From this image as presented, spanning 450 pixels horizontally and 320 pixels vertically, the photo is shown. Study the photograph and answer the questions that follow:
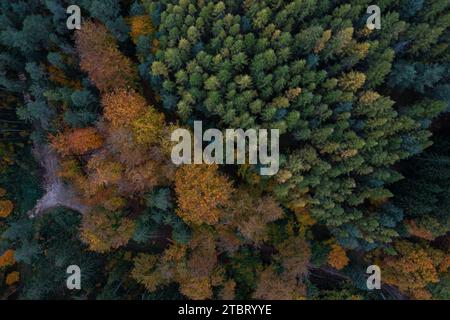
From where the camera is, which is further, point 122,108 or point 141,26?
point 141,26

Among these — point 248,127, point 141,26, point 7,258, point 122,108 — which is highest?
point 141,26

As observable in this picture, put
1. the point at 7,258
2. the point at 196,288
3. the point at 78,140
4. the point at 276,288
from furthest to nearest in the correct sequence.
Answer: the point at 7,258 → the point at 196,288 → the point at 276,288 → the point at 78,140

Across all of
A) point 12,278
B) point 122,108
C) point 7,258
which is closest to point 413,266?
point 122,108

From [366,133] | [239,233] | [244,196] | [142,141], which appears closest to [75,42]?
[142,141]

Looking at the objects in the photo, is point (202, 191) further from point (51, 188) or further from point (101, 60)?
point (51, 188)

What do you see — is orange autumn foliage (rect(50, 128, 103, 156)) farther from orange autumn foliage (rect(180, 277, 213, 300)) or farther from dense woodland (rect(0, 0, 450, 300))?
orange autumn foliage (rect(180, 277, 213, 300))

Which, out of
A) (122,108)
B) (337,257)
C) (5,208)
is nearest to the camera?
(122,108)

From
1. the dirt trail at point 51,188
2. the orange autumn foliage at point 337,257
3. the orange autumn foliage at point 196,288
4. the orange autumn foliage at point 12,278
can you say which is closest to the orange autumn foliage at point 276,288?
the orange autumn foliage at point 337,257
